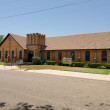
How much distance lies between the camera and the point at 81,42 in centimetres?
2912

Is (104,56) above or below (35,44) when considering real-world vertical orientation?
below

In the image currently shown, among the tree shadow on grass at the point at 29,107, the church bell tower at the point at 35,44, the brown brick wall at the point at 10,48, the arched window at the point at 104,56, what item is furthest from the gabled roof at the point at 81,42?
the tree shadow on grass at the point at 29,107

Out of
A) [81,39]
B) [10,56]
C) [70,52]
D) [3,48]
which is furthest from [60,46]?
[3,48]

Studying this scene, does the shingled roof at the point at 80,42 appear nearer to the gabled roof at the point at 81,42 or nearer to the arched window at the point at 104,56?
the gabled roof at the point at 81,42

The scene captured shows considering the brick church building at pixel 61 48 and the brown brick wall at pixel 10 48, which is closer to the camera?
the brick church building at pixel 61 48

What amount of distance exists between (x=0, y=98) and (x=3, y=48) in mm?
34220

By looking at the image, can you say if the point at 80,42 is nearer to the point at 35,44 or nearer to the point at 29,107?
the point at 35,44

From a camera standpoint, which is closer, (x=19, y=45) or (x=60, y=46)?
(x=60, y=46)

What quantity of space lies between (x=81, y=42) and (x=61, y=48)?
498 cm

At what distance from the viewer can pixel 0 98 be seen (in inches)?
212

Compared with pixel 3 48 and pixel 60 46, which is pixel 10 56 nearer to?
pixel 3 48

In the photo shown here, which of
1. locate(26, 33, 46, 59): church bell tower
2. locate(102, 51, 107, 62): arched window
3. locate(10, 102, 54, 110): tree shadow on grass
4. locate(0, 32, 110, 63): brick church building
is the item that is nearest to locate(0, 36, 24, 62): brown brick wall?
locate(0, 32, 110, 63): brick church building

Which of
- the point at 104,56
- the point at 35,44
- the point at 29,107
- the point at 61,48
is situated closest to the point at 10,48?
the point at 35,44

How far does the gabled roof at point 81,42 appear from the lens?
26156mm
